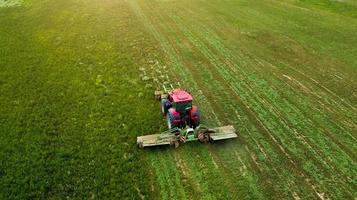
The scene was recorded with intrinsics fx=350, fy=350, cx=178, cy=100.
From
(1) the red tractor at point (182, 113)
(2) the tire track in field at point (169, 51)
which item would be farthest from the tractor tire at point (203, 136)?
(2) the tire track in field at point (169, 51)

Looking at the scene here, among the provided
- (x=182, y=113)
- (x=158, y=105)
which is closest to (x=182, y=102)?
(x=182, y=113)

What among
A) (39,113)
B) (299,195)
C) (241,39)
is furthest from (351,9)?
(39,113)

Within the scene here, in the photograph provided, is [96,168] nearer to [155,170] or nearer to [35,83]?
[155,170]

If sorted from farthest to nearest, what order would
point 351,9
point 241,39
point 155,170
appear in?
point 351,9 < point 241,39 < point 155,170

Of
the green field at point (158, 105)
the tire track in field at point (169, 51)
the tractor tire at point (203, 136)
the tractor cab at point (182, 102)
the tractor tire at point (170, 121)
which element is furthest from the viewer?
the tire track in field at point (169, 51)

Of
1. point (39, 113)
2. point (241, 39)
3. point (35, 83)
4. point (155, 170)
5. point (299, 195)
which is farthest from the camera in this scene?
point (241, 39)

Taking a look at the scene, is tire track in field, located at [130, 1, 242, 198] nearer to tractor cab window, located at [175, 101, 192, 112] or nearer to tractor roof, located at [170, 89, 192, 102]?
tractor roof, located at [170, 89, 192, 102]

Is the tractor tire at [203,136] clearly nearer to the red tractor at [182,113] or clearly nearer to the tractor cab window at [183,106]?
the red tractor at [182,113]

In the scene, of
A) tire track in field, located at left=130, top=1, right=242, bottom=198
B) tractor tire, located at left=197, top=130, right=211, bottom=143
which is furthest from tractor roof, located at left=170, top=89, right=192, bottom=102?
tire track in field, located at left=130, top=1, right=242, bottom=198
